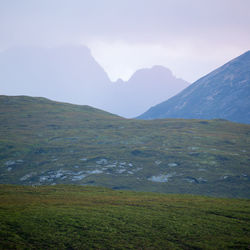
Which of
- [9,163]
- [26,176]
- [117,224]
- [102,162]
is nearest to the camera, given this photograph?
[117,224]

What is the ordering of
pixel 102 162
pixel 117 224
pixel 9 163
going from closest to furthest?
pixel 117 224, pixel 9 163, pixel 102 162

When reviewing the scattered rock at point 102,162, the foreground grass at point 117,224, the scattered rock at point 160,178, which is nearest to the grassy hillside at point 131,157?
the scattered rock at point 102,162

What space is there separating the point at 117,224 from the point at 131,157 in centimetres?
9263

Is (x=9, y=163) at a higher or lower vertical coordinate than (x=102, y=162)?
higher

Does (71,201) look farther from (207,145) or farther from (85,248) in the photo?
(207,145)

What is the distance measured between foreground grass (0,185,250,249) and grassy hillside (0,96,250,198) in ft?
164

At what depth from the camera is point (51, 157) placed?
13188cm

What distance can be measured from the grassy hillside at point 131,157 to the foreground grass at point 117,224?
49965mm

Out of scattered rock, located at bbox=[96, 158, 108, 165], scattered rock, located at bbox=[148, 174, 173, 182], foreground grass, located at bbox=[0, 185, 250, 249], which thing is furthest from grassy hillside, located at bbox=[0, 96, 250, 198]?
foreground grass, located at bbox=[0, 185, 250, 249]

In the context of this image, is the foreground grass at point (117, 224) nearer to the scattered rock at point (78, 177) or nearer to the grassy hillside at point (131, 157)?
the grassy hillside at point (131, 157)

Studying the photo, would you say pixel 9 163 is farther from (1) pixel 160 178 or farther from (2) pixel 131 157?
(1) pixel 160 178

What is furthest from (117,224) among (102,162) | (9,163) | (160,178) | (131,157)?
(9,163)

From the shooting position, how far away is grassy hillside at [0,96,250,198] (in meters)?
105

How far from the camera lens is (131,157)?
5172 inches
